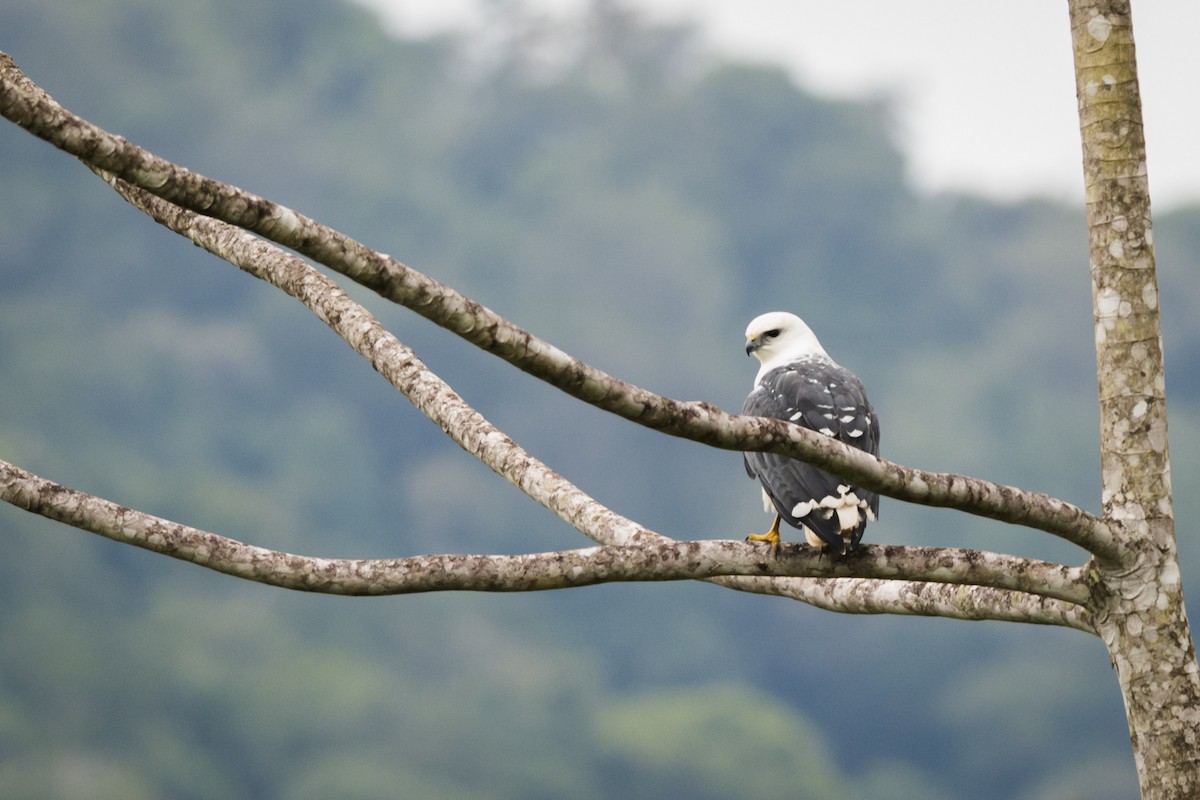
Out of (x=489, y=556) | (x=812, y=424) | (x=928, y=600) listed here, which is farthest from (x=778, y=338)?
(x=489, y=556)

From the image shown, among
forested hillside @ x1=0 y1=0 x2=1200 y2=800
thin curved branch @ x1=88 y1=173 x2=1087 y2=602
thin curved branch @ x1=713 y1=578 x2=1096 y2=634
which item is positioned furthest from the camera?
forested hillside @ x1=0 y1=0 x2=1200 y2=800

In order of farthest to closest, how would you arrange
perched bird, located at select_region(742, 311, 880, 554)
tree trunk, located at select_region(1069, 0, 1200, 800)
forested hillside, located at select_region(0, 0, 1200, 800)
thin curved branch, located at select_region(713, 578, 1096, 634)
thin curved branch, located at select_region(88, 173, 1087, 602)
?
forested hillside, located at select_region(0, 0, 1200, 800), thin curved branch, located at select_region(88, 173, 1087, 602), perched bird, located at select_region(742, 311, 880, 554), thin curved branch, located at select_region(713, 578, 1096, 634), tree trunk, located at select_region(1069, 0, 1200, 800)

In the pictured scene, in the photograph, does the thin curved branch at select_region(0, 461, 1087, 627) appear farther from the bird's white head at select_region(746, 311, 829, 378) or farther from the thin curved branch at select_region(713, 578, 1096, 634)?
the bird's white head at select_region(746, 311, 829, 378)

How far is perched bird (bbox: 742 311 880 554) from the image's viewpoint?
4.86 meters

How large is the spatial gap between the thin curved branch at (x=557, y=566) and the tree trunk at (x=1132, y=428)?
0.65 feet

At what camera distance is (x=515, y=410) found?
65.6 m

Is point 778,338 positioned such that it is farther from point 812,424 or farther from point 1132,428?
point 1132,428

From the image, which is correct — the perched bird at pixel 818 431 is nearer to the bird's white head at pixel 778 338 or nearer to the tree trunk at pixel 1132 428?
the bird's white head at pixel 778 338

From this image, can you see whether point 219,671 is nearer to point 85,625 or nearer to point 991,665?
point 85,625

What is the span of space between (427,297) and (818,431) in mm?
2416

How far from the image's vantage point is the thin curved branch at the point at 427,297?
10.5 ft

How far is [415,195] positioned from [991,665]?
1494 inches

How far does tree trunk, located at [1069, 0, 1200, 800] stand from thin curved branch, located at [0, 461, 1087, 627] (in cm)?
20

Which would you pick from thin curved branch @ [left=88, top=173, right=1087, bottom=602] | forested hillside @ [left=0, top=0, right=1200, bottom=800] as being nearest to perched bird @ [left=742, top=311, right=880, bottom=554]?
thin curved branch @ [left=88, top=173, right=1087, bottom=602]
